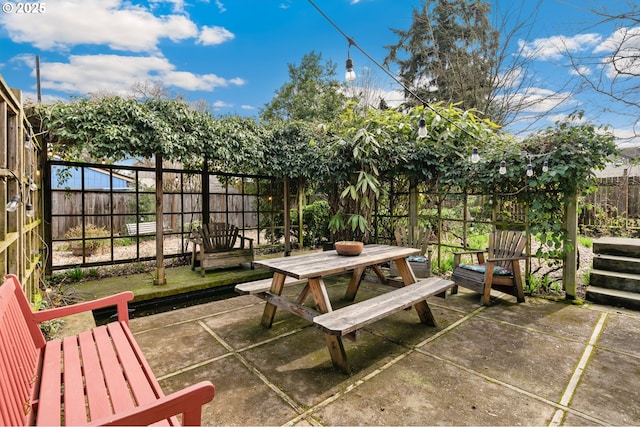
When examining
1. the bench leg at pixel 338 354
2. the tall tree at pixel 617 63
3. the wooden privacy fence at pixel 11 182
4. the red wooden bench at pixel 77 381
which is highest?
the tall tree at pixel 617 63

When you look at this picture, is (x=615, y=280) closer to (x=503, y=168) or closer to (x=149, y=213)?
(x=503, y=168)

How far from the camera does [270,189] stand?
6320 millimetres

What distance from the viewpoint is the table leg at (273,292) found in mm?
2746

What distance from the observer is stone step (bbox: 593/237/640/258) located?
12.2 ft

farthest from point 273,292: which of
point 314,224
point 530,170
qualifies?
point 314,224

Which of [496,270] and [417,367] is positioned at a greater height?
[496,270]

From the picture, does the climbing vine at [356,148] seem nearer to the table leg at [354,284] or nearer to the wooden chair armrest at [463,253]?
the wooden chair armrest at [463,253]

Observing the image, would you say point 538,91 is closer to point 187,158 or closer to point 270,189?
point 270,189

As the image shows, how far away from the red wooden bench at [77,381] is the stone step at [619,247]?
4877 millimetres

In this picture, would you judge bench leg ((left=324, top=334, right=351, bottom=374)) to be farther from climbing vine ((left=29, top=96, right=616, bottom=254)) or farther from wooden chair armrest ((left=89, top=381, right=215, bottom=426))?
climbing vine ((left=29, top=96, right=616, bottom=254))

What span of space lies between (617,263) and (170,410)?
4.89 metres

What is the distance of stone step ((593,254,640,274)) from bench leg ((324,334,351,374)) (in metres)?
3.70

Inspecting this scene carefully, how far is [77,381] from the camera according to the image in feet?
4.24

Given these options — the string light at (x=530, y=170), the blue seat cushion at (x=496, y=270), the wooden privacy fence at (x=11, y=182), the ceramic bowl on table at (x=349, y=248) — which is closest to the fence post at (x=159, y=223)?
the wooden privacy fence at (x=11, y=182)
